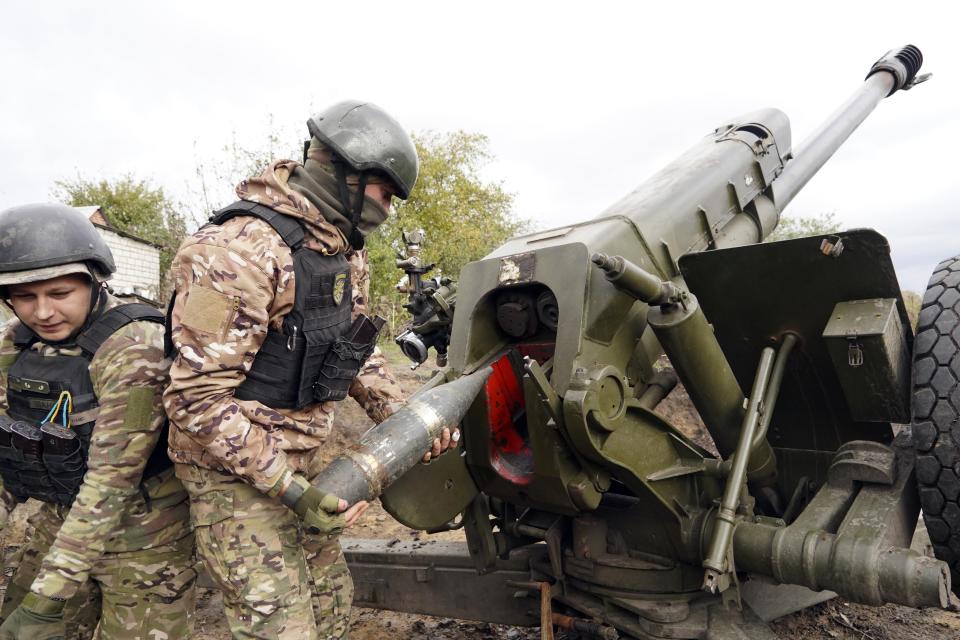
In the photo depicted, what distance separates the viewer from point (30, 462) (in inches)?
105

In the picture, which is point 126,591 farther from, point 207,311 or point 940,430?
point 940,430

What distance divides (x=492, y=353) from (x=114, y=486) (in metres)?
1.55

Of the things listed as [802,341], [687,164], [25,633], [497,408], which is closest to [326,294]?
[497,408]

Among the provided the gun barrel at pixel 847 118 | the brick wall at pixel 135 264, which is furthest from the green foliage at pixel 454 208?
the gun barrel at pixel 847 118

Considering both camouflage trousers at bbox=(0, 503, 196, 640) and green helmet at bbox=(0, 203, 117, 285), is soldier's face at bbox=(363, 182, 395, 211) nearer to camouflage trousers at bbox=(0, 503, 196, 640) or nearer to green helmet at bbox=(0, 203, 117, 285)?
green helmet at bbox=(0, 203, 117, 285)

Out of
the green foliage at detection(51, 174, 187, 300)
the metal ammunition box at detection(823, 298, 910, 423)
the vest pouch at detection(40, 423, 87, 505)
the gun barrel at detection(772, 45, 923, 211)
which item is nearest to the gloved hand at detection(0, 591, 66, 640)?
the vest pouch at detection(40, 423, 87, 505)

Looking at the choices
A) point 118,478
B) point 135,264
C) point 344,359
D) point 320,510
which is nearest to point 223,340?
point 344,359

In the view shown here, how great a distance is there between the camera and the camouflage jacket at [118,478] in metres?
2.40

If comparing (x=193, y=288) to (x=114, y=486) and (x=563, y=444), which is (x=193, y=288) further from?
(x=563, y=444)

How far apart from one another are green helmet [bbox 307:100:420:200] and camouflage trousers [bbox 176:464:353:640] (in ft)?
4.02

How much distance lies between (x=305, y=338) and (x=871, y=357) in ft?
7.22

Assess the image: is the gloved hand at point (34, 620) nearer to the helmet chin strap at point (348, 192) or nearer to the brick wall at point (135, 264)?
the helmet chin strap at point (348, 192)

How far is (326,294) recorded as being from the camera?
101 inches

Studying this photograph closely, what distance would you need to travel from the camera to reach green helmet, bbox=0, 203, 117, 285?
8.41 ft
